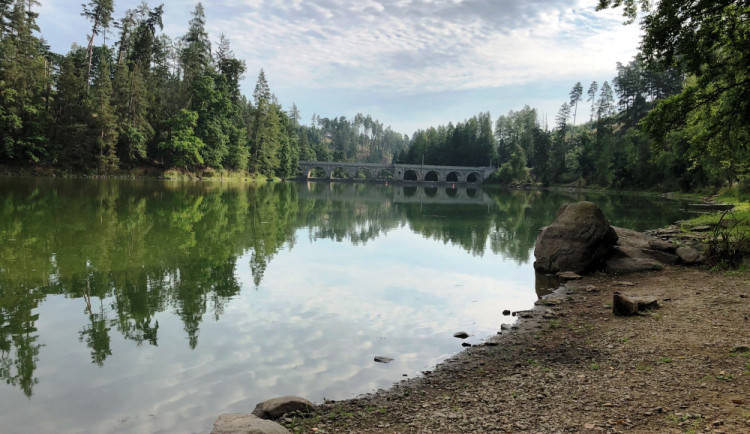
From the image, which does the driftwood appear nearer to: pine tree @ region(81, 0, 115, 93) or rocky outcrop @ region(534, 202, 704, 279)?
rocky outcrop @ region(534, 202, 704, 279)

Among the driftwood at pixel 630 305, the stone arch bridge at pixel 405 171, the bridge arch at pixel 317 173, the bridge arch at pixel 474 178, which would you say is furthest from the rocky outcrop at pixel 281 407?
the bridge arch at pixel 474 178

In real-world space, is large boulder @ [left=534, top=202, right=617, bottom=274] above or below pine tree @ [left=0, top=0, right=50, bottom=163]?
below

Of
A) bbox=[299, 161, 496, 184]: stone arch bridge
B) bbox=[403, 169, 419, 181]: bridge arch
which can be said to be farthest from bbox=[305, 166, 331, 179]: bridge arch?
bbox=[403, 169, 419, 181]: bridge arch

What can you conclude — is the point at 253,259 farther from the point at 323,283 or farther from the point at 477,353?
the point at 477,353

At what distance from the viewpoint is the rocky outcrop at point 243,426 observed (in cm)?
461

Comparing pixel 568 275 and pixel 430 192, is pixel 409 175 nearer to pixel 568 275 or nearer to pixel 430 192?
pixel 430 192

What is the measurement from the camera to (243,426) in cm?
468

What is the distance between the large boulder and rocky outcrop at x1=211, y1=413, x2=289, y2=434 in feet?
40.7

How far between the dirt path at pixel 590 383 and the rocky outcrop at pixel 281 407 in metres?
0.23

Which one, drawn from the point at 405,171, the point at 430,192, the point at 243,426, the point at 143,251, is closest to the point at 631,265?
the point at 243,426

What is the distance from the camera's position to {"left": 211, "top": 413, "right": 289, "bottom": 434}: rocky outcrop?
4609mm

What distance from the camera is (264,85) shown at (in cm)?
9894

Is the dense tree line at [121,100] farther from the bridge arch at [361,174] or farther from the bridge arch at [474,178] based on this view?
the bridge arch at [474,178]

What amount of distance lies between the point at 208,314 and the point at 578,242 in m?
11.4
